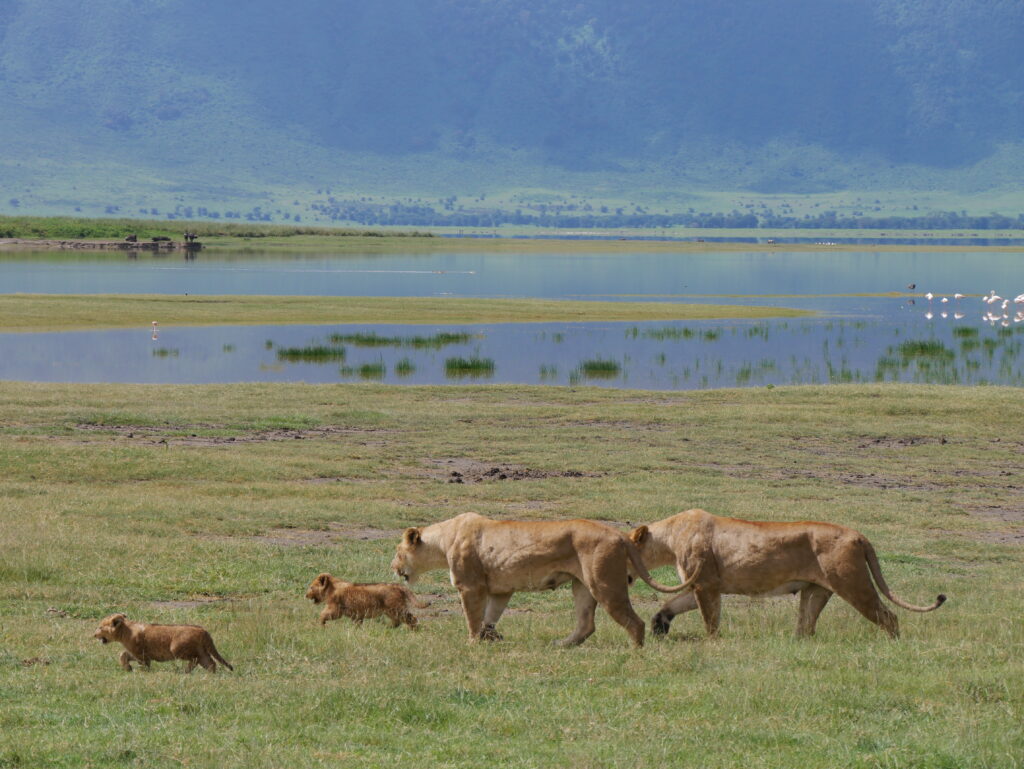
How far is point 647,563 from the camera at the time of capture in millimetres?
12180

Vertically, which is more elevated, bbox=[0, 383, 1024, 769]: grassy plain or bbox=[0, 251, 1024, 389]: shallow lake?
bbox=[0, 251, 1024, 389]: shallow lake

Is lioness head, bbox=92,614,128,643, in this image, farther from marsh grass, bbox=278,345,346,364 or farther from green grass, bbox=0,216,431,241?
green grass, bbox=0,216,431,241

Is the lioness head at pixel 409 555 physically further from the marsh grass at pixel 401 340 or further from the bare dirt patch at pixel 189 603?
the marsh grass at pixel 401 340

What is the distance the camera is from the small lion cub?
422 inches

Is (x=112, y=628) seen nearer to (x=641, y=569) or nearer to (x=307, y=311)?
(x=641, y=569)

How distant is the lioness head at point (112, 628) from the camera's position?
35.5ft

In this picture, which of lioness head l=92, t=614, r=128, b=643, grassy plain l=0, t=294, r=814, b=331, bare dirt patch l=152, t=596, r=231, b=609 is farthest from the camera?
grassy plain l=0, t=294, r=814, b=331

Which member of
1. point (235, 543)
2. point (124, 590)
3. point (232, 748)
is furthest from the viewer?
point (235, 543)

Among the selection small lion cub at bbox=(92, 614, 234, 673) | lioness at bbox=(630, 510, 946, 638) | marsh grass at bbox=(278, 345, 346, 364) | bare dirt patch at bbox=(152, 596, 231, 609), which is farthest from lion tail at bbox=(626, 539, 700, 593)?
marsh grass at bbox=(278, 345, 346, 364)

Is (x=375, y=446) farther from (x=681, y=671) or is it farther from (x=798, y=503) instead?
(x=681, y=671)

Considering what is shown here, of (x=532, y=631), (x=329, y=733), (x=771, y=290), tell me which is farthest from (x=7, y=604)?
(x=771, y=290)

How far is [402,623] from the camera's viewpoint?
41.7 ft

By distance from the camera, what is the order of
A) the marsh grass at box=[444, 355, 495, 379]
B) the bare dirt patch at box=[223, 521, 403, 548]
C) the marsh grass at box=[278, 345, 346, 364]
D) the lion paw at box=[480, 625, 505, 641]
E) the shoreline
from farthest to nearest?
the shoreline → the marsh grass at box=[278, 345, 346, 364] → the marsh grass at box=[444, 355, 495, 379] → the bare dirt patch at box=[223, 521, 403, 548] → the lion paw at box=[480, 625, 505, 641]

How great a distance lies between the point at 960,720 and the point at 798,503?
1155 cm
